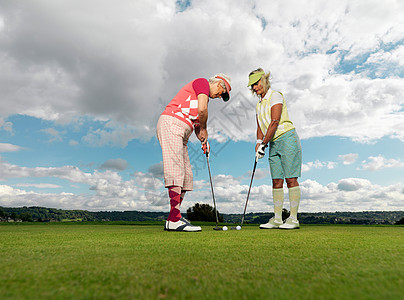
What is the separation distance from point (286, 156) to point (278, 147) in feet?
0.84

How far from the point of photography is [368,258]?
194 cm

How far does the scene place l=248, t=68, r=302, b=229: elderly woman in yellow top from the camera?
5.26 meters

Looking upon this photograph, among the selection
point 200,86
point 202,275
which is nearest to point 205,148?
point 200,86

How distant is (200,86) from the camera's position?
4.82 meters

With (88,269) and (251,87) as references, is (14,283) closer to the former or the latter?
(88,269)

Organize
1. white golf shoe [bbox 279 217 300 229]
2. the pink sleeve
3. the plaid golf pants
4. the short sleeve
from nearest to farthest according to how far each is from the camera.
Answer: the plaid golf pants < the pink sleeve < white golf shoe [bbox 279 217 300 229] < the short sleeve

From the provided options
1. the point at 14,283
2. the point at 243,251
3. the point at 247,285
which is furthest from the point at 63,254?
the point at 247,285

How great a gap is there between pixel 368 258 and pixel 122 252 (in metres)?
1.84

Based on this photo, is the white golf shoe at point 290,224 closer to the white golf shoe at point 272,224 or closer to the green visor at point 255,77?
the white golf shoe at point 272,224

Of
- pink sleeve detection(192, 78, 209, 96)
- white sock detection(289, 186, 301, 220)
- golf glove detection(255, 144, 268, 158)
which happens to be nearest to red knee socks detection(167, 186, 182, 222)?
pink sleeve detection(192, 78, 209, 96)

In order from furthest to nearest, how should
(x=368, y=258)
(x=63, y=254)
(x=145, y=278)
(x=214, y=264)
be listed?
(x=63, y=254)
(x=368, y=258)
(x=214, y=264)
(x=145, y=278)

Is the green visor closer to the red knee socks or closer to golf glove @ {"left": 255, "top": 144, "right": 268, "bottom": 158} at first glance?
golf glove @ {"left": 255, "top": 144, "right": 268, "bottom": 158}

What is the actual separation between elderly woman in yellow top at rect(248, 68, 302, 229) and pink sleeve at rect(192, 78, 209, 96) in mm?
1328

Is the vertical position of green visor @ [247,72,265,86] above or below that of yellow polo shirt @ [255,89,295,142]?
above
